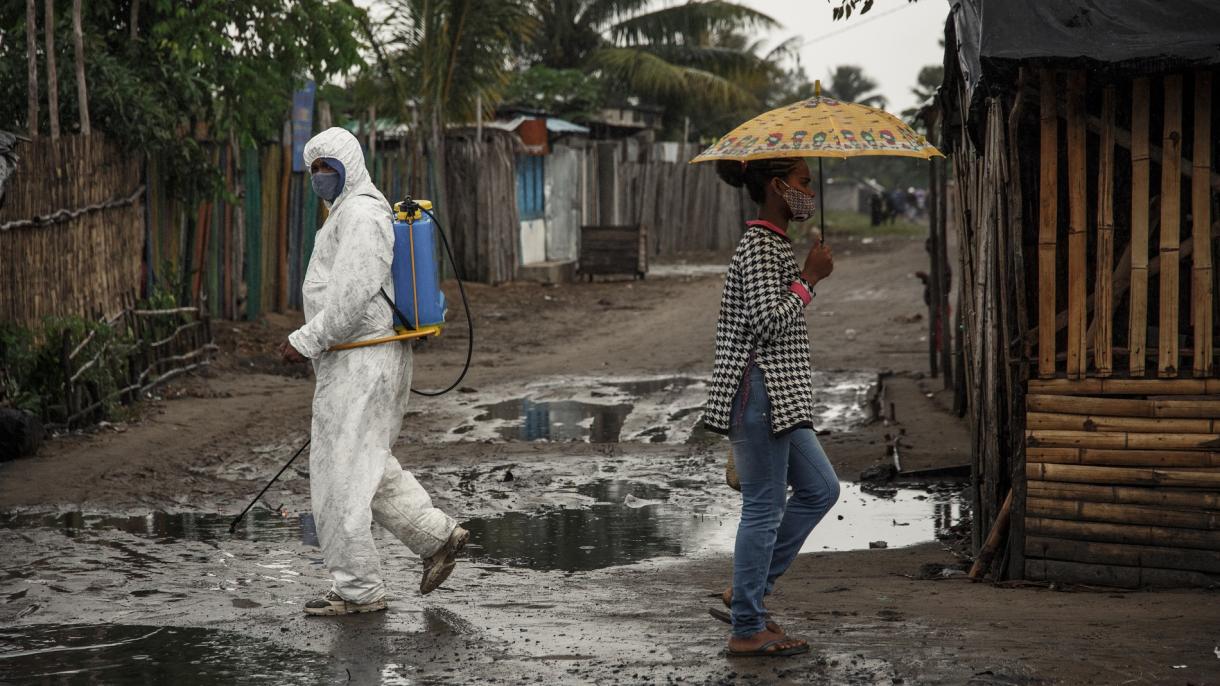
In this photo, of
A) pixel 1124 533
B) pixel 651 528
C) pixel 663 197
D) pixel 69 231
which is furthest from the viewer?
pixel 663 197

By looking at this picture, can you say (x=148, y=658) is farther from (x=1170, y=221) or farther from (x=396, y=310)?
(x=1170, y=221)

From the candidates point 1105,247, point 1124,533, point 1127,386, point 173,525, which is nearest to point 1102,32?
point 1105,247

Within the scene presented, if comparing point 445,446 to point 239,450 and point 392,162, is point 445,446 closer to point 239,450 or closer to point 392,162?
point 239,450

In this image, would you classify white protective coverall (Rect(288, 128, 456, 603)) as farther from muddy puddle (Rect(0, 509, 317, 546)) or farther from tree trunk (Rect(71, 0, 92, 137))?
tree trunk (Rect(71, 0, 92, 137))

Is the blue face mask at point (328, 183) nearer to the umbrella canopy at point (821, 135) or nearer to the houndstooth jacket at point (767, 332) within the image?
the umbrella canopy at point (821, 135)

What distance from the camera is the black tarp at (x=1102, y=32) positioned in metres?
5.21

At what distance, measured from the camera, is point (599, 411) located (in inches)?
452

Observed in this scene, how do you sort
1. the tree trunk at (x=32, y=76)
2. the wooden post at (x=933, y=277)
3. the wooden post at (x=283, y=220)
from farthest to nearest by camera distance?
the wooden post at (x=283, y=220) < the wooden post at (x=933, y=277) < the tree trunk at (x=32, y=76)

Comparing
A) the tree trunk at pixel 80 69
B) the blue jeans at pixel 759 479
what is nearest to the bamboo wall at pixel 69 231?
the tree trunk at pixel 80 69

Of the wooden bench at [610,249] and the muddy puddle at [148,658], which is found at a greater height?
the wooden bench at [610,249]

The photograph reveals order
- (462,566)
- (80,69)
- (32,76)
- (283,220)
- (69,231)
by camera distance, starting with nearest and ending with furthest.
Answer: (462,566)
(32,76)
(69,231)
(80,69)
(283,220)

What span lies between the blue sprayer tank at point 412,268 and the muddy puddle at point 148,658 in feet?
4.55

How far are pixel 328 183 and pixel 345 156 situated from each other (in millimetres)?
133

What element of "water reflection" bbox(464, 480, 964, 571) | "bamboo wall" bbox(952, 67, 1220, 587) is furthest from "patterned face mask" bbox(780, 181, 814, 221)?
"water reflection" bbox(464, 480, 964, 571)
